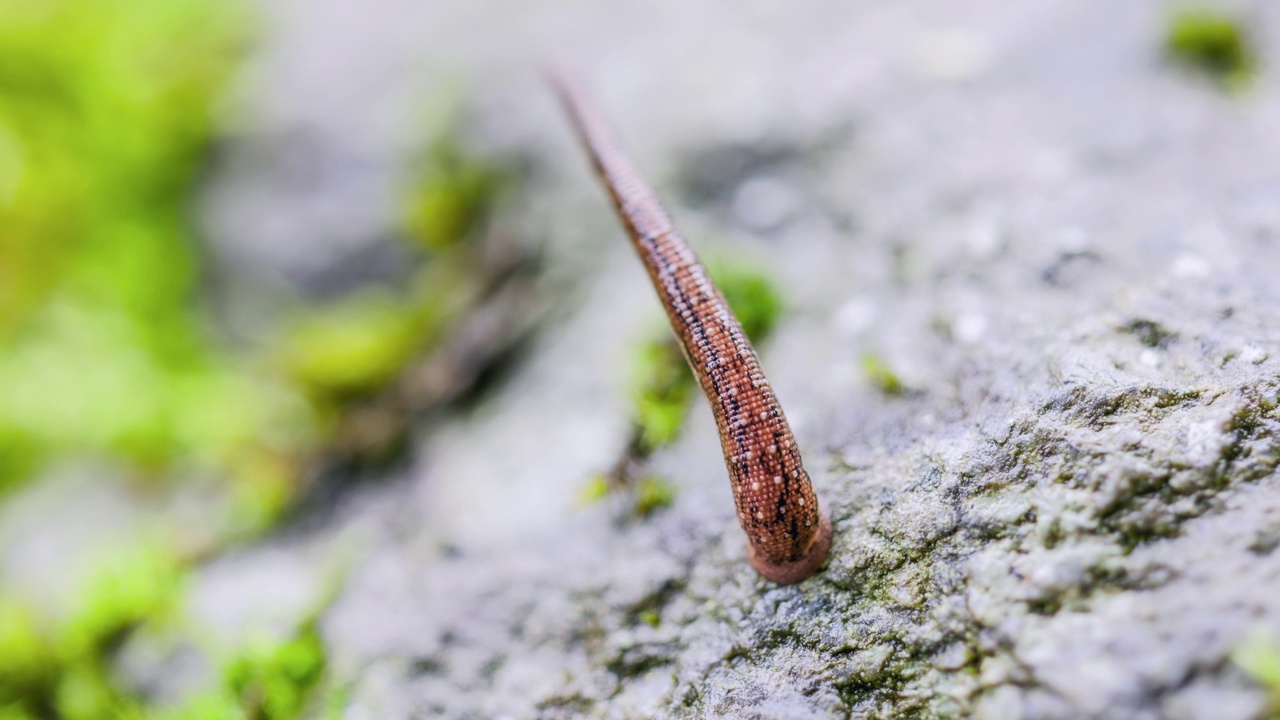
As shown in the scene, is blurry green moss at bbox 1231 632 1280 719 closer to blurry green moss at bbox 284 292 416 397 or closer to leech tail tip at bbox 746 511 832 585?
leech tail tip at bbox 746 511 832 585

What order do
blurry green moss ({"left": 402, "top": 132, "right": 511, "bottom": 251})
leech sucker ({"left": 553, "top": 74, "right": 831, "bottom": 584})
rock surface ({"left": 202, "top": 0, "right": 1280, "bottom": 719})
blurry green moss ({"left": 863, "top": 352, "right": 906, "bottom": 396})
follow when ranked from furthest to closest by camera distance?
blurry green moss ({"left": 402, "top": 132, "right": 511, "bottom": 251}), blurry green moss ({"left": 863, "top": 352, "right": 906, "bottom": 396}), leech sucker ({"left": 553, "top": 74, "right": 831, "bottom": 584}), rock surface ({"left": 202, "top": 0, "right": 1280, "bottom": 719})

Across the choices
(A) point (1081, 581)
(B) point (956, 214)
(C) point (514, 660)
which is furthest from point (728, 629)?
(B) point (956, 214)

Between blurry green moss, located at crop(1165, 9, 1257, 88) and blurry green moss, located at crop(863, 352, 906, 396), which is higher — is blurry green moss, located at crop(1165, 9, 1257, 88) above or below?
above

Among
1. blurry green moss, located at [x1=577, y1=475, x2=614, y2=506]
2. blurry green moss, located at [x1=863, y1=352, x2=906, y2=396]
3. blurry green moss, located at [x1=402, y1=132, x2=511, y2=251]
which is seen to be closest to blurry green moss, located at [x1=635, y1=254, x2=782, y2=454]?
blurry green moss, located at [x1=577, y1=475, x2=614, y2=506]

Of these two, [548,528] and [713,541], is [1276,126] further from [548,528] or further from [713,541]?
[548,528]

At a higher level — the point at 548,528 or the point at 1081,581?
the point at 1081,581

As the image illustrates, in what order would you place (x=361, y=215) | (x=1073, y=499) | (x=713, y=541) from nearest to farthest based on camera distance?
(x=1073, y=499), (x=713, y=541), (x=361, y=215)
